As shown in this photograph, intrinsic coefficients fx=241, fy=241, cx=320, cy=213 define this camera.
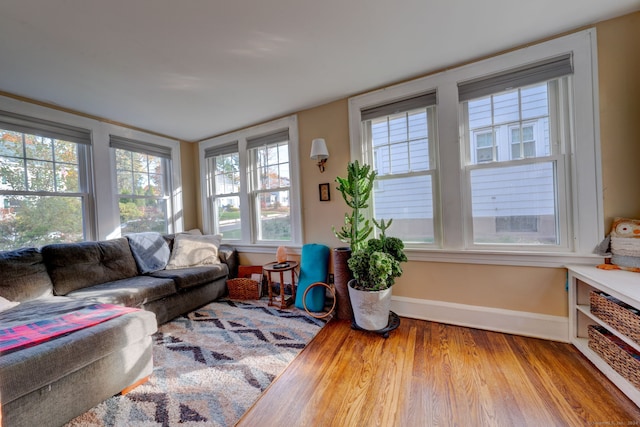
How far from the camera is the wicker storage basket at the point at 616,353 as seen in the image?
128 cm

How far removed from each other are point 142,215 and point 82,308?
6.32ft

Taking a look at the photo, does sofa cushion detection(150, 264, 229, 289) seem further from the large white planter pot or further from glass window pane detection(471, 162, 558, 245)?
glass window pane detection(471, 162, 558, 245)

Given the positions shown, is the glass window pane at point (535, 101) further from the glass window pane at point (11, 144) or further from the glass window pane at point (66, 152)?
the glass window pane at point (11, 144)

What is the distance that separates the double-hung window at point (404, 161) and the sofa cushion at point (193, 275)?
201cm

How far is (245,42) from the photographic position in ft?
5.71

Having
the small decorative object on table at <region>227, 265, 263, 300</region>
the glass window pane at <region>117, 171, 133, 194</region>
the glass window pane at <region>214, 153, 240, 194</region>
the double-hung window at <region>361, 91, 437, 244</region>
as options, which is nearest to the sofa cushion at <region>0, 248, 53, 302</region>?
the glass window pane at <region>117, 171, 133, 194</region>

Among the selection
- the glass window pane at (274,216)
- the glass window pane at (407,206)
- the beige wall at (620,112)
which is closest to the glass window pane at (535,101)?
the beige wall at (620,112)

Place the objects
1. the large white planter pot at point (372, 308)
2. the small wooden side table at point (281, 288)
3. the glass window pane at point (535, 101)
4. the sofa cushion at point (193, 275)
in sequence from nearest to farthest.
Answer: the glass window pane at point (535, 101) < the large white planter pot at point (372, 308) < the sofa cushion at point (193, 275) < the small wooden side table at point (281, 288)

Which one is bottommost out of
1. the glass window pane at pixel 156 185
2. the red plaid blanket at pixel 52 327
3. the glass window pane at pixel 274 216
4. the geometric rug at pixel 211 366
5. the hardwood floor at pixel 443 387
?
the hardwood floor at pixel 443 387

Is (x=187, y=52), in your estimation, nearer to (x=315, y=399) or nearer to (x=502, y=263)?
(x=315, y=399)

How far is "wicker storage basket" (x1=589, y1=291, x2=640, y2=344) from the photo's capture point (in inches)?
50.4

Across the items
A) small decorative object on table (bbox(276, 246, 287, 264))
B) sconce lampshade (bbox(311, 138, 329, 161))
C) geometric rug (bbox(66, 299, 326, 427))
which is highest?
sconce lampshade (bbox(311, 138, 329, 161))

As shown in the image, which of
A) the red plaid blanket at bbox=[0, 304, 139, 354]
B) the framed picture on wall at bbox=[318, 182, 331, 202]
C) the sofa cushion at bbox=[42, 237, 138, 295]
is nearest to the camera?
the red plaid blanket at bbox=[0, 304, 139, 354]

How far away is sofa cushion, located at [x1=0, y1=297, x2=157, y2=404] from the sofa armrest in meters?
1.63
